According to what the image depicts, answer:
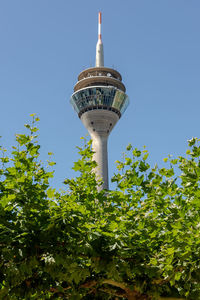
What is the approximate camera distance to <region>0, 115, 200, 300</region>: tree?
941cm

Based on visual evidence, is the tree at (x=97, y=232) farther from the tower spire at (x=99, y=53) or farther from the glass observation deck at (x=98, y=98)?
the tower spire at (x=99, y=53)

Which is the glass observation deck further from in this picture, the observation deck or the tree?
the tree

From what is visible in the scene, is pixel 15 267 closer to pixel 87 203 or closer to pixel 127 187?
pixel 87 203

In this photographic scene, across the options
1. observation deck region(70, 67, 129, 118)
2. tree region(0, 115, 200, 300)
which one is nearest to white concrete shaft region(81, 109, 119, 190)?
observation deck region(70, 67, 129, 118)

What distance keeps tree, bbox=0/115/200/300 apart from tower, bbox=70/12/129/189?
7741 cm

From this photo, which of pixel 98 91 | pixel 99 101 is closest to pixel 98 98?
pixel 99 101

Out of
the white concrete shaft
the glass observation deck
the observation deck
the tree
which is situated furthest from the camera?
the observation deck

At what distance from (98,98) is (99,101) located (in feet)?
2.88

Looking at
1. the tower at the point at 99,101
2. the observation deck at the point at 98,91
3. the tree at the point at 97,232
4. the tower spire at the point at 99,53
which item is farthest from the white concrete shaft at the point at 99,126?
the tree at the point at 97,232

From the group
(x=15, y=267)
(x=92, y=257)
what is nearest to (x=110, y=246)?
(x=92, y=257)

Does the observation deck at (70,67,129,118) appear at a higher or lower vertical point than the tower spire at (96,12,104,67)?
lower

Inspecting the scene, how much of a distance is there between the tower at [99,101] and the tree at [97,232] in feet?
254

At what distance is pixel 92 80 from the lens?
301 feet

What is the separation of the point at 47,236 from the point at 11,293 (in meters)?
2.17
